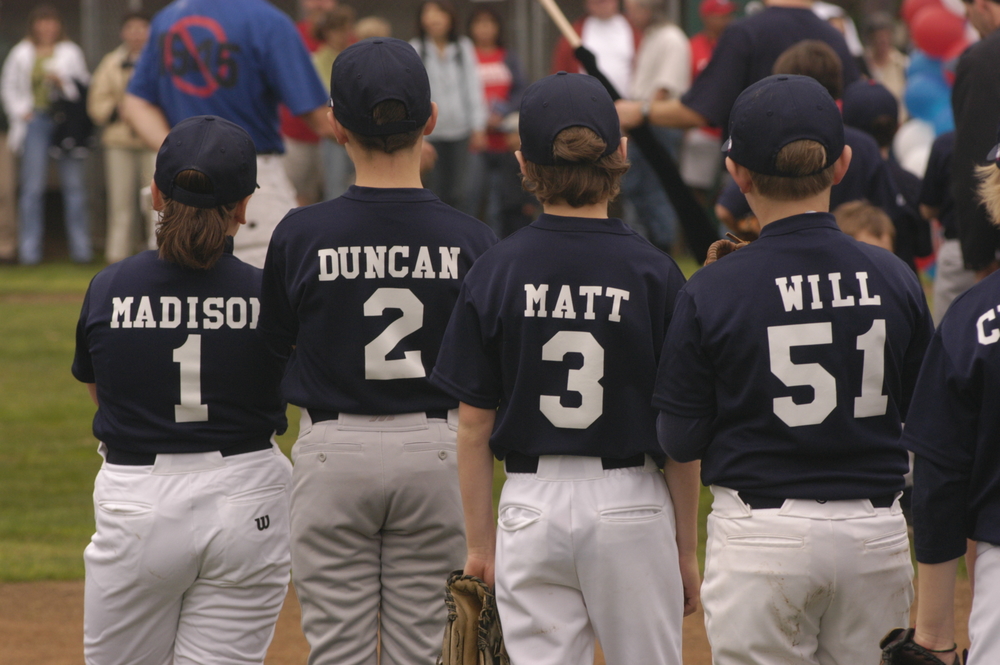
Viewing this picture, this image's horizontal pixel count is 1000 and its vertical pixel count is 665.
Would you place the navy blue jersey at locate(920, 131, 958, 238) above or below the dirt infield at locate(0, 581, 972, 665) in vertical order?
above

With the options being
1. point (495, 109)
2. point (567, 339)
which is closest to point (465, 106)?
point (495, 109)

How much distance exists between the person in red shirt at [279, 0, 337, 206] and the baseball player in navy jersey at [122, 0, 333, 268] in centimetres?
453

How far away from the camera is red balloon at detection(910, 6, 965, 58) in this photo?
995 centimetres

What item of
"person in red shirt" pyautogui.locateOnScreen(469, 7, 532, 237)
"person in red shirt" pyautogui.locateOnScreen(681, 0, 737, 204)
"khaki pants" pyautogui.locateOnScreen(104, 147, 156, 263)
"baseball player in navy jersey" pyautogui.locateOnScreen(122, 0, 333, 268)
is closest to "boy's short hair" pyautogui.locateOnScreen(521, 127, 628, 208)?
"baseball player in navy jersey" pyautogui.locateOnScreen(122, 0, 333, 268)

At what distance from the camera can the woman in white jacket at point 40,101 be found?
1288cm

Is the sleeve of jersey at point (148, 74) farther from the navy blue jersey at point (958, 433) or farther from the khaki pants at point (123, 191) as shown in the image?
the khaki pants at point (123, 191)

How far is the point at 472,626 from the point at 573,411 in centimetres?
53

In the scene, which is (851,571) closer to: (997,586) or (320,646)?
(997,586)

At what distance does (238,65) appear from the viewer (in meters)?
5.33

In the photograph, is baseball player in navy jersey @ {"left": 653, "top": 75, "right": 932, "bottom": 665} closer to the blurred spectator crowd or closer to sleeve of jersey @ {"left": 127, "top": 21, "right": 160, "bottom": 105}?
sleeve of jersey @ {"left": 127, "top": 21, "right": 160, "bottom": 105}

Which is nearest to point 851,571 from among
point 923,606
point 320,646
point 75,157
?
point 923,606

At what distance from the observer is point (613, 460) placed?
271 centimetres

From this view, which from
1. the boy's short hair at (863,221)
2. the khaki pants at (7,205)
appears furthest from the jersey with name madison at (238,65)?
the khaki pants at (7,205)

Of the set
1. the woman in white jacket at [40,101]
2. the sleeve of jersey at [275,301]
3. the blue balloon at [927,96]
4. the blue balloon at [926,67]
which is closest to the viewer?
the sleeve of jersey at [275,301]
